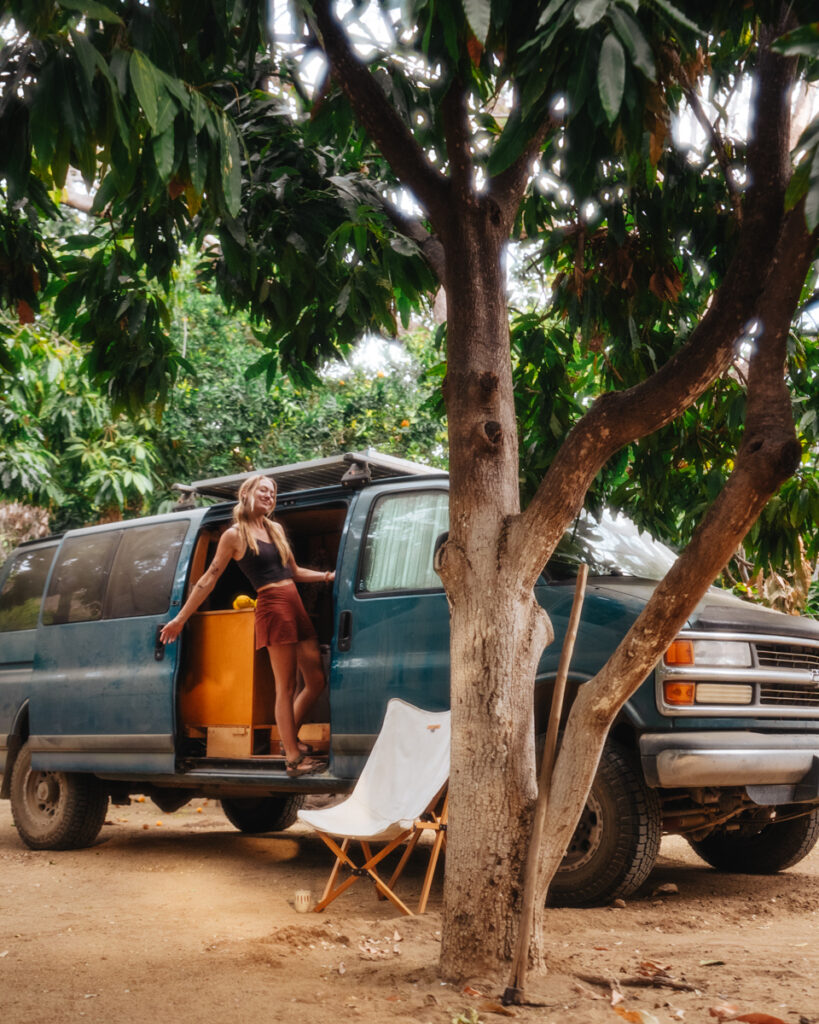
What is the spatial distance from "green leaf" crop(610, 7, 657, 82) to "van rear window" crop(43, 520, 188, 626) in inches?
Answer: 213

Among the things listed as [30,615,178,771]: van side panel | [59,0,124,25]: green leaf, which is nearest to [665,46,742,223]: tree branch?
[59,0,124,25]: green leaf

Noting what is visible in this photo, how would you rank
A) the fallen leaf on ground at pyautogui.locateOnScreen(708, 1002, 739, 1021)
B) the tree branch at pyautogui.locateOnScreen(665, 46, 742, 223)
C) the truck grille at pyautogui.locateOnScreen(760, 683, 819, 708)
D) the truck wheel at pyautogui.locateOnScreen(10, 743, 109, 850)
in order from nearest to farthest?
1. the fallen leaf on ground at pyautogui.locateOnScreen(708, 1002, 739, 1021)
2. the tree branch at pyautogui.locateOnScreen(665, 46, 742, 223)
3. the truck grille at pyautogui.locateOnScreen(760, 683, 819, 708)
4. the truck wheel at pyautogui.locateOnScreen(10, 743, 109, 850)

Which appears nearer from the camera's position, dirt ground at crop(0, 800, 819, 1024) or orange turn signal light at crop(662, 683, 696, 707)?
dirt ground at crop(0, 800, 819, 1024)

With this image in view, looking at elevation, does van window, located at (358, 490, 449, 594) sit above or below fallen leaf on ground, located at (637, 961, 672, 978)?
above

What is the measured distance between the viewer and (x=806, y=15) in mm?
2867

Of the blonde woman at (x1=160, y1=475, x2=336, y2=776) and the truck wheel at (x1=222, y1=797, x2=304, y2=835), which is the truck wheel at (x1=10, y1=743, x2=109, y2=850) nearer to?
the truck wheel at (x1=222, y1=797, x2=304, y2=835)

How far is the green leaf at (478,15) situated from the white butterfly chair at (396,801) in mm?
3459

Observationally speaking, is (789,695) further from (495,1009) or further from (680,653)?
(495,1009)

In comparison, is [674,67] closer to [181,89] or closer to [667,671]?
[181,89]

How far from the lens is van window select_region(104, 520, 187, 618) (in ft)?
24.4

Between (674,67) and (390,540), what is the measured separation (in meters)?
3.34

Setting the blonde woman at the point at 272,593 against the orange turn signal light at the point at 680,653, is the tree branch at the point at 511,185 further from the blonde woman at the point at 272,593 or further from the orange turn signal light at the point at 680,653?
the blonde woman at the point at 272,593

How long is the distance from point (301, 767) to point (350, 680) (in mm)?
636

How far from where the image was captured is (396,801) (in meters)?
5.43
